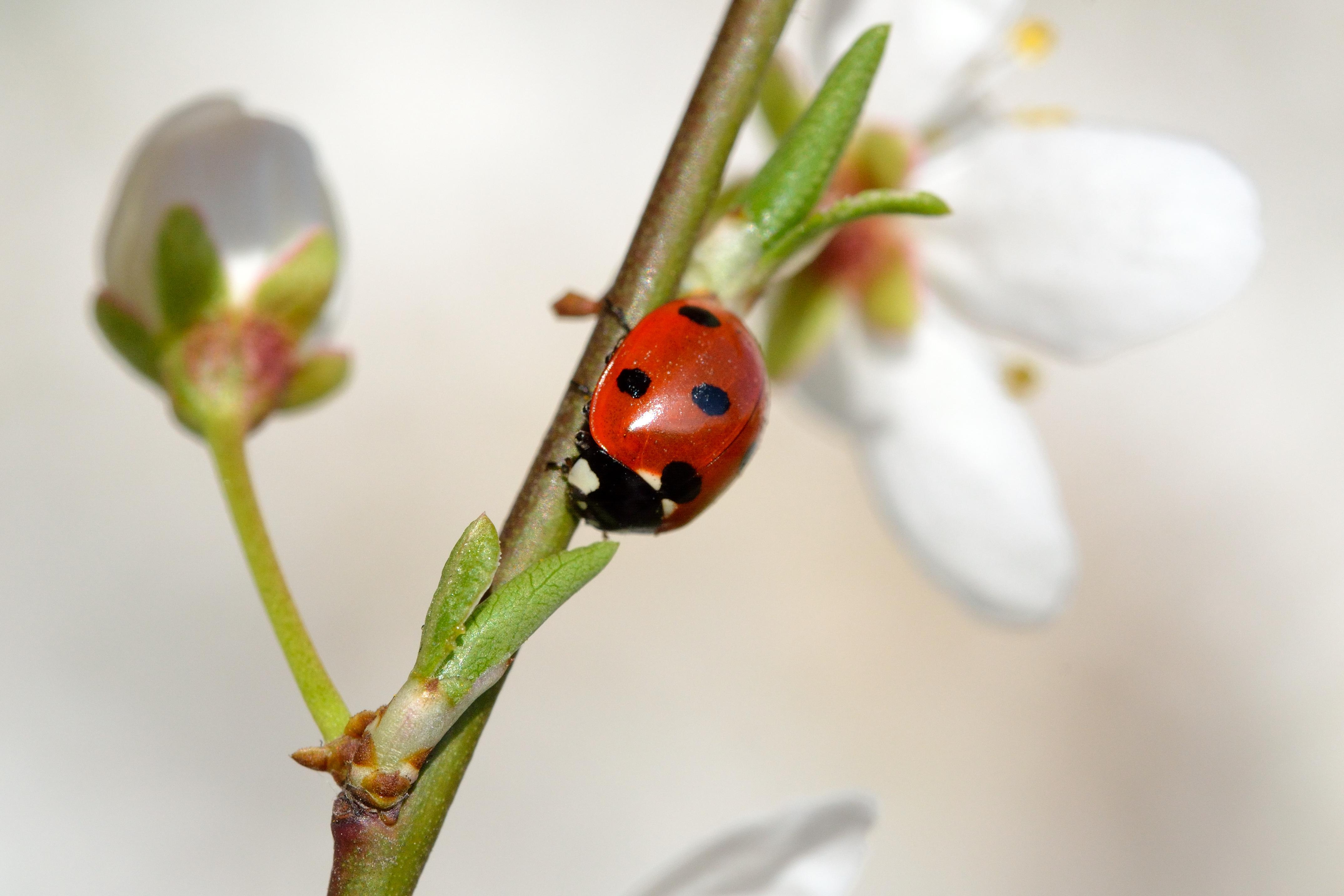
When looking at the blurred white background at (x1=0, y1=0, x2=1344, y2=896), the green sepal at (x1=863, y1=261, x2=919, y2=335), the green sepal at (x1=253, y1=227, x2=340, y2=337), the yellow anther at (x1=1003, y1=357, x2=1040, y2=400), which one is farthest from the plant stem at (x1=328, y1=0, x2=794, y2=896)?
the blurred white background at (x1=0, y1=0, x2=1344, y2=896)

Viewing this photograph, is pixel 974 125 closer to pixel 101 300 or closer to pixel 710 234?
pixel 710 234

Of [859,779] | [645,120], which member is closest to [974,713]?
[859,779]

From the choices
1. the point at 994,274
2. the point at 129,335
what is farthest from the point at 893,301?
the point at 129,335

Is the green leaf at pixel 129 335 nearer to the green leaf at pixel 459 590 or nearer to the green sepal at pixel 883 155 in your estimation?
the green leaf at pixel 459 590

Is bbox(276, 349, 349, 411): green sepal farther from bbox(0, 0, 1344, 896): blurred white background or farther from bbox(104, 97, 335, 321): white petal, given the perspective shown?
bbox(0, 0, 1344, 896): blurred white background

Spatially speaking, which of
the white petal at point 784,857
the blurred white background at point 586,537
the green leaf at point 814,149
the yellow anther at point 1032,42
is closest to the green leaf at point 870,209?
the green leaf at point 814,149

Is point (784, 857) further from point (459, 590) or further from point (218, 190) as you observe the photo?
point (218, 190)
